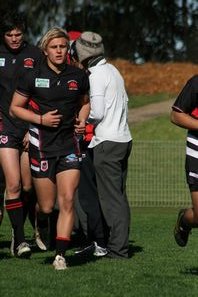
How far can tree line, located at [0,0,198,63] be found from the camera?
50.4 metres

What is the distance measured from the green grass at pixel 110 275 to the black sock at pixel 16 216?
0.79 feet

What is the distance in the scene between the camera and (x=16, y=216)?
10.0 metres

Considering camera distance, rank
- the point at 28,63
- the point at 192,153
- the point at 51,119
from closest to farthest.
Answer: the point at 192,153
the point at 51,119
the point at 28,63

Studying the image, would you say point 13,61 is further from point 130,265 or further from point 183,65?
point 183,65

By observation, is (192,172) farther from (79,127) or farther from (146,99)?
(146,99)

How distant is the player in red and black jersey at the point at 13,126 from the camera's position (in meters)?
9.97

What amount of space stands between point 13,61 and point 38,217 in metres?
1.61

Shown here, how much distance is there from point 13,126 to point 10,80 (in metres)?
0.46

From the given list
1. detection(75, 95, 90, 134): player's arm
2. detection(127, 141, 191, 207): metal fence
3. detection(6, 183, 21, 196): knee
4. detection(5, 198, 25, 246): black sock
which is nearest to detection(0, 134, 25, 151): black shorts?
detection(6, 183, 21, 196): knee

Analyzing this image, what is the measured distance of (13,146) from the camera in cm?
1002

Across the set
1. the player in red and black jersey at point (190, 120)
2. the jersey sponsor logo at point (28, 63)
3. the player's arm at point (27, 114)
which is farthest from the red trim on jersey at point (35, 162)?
the player in red and black jersey at point (190, 120)

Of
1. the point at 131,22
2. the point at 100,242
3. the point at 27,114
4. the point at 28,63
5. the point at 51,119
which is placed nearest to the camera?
the point at 51,119


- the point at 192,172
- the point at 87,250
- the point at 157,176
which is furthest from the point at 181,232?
the point at 157,176

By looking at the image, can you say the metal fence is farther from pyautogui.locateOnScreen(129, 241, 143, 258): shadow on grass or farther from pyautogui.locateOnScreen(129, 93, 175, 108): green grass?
pyautogui.locateOnScreen(129, 93, 175, 108): green grass
